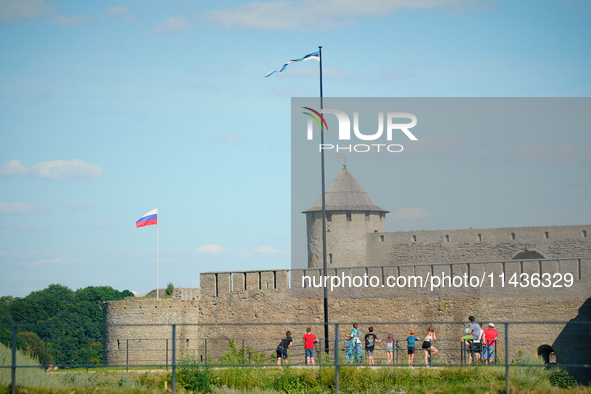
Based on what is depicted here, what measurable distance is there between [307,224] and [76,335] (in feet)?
100.0

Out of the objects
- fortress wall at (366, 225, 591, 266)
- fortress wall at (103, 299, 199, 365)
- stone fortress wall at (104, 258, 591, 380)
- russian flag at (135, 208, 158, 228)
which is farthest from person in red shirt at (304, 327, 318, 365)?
fortress wall at (366, 225, 591, 266)

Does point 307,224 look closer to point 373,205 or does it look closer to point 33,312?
point 373,205

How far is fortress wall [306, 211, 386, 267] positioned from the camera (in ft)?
110

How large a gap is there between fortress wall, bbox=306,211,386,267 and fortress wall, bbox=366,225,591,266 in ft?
1.57

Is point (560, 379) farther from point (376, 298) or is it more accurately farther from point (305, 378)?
point (376, 298)

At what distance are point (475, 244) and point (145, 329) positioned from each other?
1427 centimetres

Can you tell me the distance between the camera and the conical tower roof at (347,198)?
3416 centimetres

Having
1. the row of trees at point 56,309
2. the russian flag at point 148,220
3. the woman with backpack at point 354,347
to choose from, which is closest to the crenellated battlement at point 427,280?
the russian flag at point 148,220

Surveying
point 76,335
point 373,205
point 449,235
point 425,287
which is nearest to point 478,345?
Result: point 425,287

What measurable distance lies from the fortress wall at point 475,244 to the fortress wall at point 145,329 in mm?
10176

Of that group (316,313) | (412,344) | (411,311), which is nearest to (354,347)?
(412,344)

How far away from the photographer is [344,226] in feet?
111

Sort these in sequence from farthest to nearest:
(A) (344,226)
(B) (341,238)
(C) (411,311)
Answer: (A) (344,226)
(B) (341,238)
(C) (411,311)

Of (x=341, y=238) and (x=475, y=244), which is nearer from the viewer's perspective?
(x=475, y=244)
